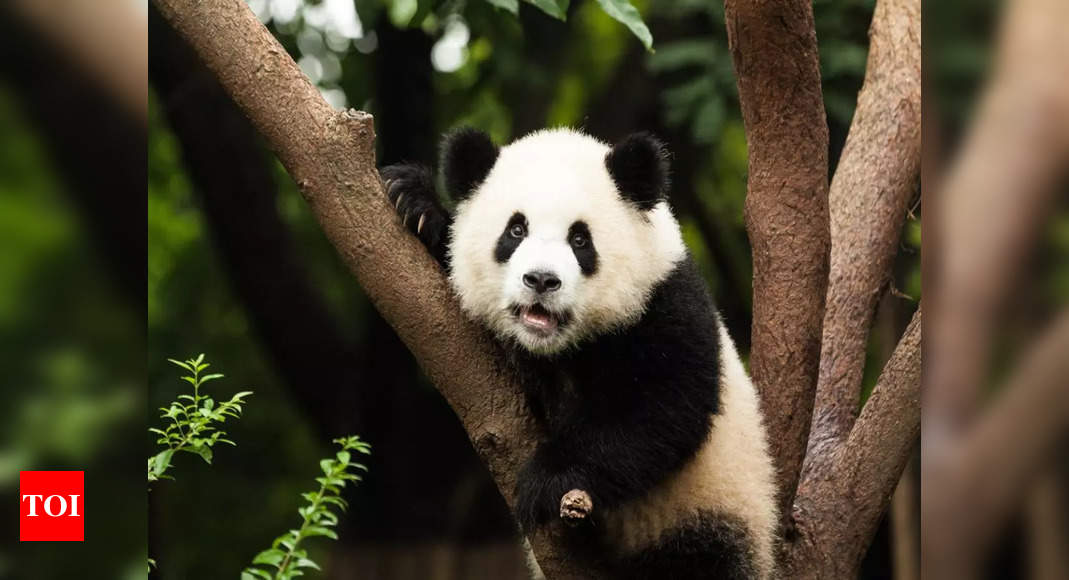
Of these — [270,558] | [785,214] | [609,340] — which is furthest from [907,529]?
[270,558]

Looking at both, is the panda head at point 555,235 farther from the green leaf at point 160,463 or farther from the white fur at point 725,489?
the green leaf at point 160,463

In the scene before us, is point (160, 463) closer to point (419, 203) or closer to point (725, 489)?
point (419, 203)

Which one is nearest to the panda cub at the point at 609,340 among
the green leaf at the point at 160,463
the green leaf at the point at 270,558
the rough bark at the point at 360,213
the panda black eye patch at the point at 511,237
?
the panda black eye patch at the point at 511,237

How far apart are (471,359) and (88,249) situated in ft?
7.37

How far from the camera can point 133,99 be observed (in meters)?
1.13

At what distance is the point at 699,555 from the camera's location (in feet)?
12.1

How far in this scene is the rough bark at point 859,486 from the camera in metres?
3.88

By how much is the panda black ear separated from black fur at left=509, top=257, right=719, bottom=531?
65cm

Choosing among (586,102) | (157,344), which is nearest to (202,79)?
(157,344)

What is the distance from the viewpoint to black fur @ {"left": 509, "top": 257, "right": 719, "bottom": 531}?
323 cm

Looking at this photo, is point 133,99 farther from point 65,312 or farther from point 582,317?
point 582,317

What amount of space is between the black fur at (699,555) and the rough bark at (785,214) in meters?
0.28

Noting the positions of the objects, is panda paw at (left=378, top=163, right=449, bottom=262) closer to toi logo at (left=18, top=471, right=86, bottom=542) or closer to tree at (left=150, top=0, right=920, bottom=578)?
tree at (left=150, top=0, right=920, bottom=578)

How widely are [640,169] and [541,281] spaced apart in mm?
651
